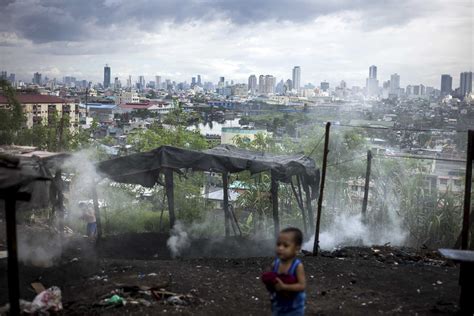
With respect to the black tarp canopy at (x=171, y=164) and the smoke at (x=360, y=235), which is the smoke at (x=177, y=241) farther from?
the smoke at (x=360, y=235)

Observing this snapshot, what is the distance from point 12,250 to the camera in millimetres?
4277

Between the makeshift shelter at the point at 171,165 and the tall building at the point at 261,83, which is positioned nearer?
the makeshift shelter at the point at 171,165

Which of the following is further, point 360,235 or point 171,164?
point 360,235

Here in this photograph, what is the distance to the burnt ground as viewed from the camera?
19.8ft

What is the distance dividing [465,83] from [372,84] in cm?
2004

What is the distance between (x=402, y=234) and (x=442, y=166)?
2940mm

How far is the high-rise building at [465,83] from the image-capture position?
95.4 ft

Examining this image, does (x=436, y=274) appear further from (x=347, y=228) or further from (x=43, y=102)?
(x=43, y=102)

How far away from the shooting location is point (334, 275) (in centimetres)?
791

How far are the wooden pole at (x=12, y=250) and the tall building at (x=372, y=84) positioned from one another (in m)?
42.6

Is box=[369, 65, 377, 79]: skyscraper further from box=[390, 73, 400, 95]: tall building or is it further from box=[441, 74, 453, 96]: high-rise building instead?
box=[441, 74, 453, 96]: high-rise building

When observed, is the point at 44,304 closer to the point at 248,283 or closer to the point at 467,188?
the point at 248,283

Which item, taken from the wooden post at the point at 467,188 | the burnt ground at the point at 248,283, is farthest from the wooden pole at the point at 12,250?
the wooden post at the point at 467,188

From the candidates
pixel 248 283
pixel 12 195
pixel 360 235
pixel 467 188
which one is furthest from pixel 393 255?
pixel 12 195
